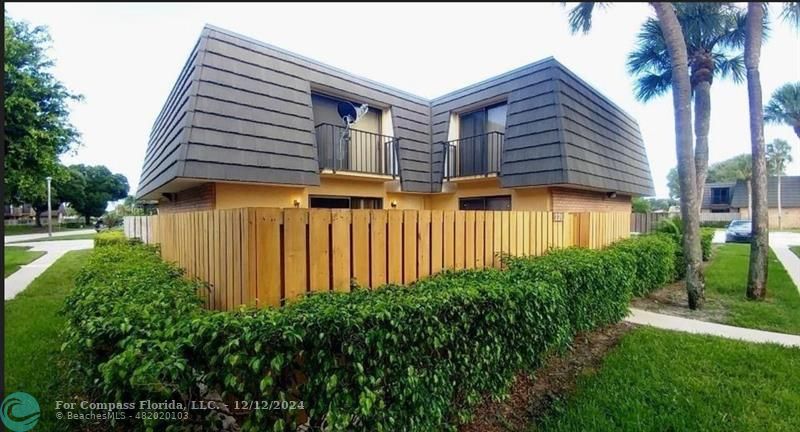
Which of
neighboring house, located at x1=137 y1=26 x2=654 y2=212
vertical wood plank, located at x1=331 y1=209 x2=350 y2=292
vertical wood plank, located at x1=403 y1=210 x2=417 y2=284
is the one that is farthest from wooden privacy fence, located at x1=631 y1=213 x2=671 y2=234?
vertical wood plank, located at x1=331 y1=209 x2=350 y2=292

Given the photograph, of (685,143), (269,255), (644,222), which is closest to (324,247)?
(269,255)

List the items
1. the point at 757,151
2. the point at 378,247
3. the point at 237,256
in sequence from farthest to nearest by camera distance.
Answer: the point at 757,151
the point at 378,247
the point at 237,256

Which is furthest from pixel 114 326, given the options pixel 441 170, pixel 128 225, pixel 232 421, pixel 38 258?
pixel 38 258

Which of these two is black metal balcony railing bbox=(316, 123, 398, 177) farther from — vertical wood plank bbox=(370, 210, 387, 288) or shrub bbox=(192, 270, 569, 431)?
shrub bbox=(192, 270, 569, 431)

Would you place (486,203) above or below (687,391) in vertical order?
above

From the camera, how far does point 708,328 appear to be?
18.7 feet

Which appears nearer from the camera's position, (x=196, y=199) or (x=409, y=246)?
(x=409, y=246)

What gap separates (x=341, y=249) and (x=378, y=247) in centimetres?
45

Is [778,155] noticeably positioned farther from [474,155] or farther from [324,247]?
[324,247]

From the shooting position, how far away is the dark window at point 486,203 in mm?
9948

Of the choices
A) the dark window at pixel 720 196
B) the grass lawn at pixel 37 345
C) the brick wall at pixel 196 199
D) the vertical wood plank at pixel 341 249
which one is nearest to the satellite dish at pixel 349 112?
the brick wall at pixel 196 199

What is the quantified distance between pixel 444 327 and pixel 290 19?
110 inches

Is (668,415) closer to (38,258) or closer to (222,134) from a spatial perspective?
(222,134)

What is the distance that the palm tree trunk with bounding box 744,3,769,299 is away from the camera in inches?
280
